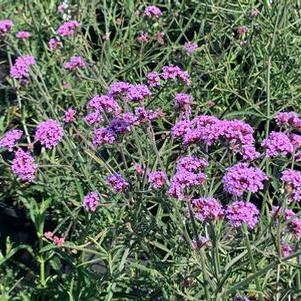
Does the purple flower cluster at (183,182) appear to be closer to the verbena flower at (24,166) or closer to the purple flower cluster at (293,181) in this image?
the purple flower cluster at (293,181)

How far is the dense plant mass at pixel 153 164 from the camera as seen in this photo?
5.40 ft

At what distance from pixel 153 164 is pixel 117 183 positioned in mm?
183

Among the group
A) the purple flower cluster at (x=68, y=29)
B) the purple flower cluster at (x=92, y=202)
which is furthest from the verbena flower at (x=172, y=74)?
the purple flower cluster at (x=68, y=29)

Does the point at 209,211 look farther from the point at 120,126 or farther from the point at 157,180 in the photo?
the point at 120,126

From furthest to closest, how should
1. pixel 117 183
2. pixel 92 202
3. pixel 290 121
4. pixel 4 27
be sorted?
pixel 4 27
pixel 92 202
pixel 117 183
pixel 290 121

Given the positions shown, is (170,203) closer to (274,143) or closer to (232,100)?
(274,143)

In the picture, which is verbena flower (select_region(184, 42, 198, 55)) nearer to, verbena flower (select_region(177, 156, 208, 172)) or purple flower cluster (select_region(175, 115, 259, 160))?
purple flower cluster (select_region(175, 115, 259, 160))

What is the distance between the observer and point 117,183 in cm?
186

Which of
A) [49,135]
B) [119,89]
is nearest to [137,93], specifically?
[119,89]

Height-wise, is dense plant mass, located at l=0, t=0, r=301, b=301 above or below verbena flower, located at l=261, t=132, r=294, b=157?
below

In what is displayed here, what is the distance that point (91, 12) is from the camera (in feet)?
10.3

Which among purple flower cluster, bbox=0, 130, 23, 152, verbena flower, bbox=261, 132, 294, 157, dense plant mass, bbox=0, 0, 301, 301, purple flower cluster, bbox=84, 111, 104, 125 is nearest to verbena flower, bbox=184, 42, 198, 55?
dense plant mass, bbox=0, 0, 301, 301

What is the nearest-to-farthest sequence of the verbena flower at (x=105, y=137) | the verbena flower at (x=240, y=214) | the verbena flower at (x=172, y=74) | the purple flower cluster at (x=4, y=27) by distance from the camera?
the verbena flower at (x=240, y=214) < the verbena flower at (x=105, y=137) < the verbena flower at (x=172, y=74) < the purple flower cluster at (x=4, y=27)

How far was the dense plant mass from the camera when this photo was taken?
1646mm
